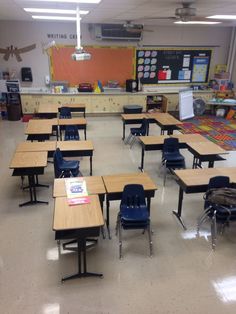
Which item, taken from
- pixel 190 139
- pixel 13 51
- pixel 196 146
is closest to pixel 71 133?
pixel 190 139

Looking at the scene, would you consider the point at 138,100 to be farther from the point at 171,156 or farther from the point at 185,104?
the point at 171,156

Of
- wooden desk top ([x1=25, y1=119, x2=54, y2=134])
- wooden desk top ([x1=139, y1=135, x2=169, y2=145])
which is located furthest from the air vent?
wooden desk top ([x1=139, y1=135, x2=169, y2=145])

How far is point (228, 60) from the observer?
11.0 meters

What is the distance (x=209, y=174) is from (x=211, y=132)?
475 centimetres

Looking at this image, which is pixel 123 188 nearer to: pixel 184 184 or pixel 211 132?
pixel 184 184

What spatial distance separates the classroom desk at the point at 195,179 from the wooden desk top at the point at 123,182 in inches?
18.5

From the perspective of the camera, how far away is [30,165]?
177 inches

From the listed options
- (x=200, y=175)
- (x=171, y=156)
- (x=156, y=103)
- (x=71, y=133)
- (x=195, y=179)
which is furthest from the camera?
(x=156, y=103)

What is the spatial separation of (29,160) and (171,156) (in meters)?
2.79

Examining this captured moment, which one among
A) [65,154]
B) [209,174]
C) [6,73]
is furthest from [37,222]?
[6,73]

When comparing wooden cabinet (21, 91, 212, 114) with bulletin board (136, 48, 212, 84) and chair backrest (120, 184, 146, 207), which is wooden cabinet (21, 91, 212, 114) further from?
chair backrest (120, 184, 146, 207)

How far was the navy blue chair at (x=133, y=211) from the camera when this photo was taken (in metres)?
3.62

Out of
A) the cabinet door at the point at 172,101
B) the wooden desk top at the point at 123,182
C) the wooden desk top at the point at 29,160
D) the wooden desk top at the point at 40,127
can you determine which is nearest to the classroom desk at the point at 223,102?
the cabinet door at the point at 172,101

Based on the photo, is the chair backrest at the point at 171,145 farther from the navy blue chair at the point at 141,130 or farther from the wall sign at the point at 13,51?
the wall sign at the point at 13,51
